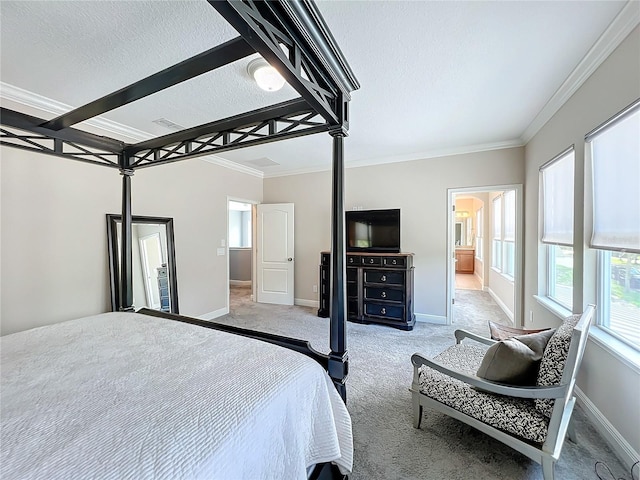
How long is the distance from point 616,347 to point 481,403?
99 centimetres

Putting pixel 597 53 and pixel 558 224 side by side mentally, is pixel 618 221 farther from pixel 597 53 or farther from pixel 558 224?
pixel 597 53

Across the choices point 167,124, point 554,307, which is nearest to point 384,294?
point 554,307

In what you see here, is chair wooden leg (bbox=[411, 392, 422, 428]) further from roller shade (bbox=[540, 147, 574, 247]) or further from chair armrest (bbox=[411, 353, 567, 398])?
roller shade (bbox=[540, 147, 574, 247])

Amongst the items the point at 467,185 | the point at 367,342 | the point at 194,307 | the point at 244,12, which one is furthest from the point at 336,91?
the point at 194,307

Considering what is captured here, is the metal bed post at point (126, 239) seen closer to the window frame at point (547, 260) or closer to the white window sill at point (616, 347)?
the white window sill at point (616, 347)

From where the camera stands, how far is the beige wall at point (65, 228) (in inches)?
88.6

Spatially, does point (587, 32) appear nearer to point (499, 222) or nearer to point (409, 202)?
point (409, 202)

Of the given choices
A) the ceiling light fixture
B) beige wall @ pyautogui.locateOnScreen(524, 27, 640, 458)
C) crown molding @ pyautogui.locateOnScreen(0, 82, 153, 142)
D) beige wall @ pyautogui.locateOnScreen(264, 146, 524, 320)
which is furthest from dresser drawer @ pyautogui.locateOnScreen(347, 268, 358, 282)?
crown molding @ pyautogui.locateOnScreen(0, 82, 153, 142)

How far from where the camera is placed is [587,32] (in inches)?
65.5

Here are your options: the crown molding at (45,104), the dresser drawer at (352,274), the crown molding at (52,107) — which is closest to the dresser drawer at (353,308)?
the dresser drawer at (352,274)

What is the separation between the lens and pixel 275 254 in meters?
5.34

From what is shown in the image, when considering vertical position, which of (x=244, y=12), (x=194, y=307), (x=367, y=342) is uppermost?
(x=244, y=12)

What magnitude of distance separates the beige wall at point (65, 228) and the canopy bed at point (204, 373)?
2.45 ft

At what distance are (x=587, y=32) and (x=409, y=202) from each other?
2.76m
